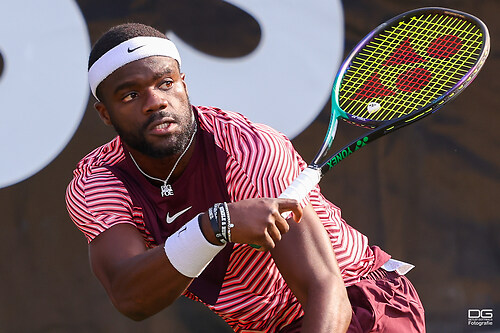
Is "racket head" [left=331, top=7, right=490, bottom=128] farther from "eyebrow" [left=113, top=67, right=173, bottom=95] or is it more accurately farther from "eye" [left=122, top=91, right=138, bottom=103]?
"eye" [left=122, top=91, right=138, bottom=103]

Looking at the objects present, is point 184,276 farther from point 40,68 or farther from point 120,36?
point 40,68

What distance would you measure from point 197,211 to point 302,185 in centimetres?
45

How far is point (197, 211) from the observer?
2330 mm

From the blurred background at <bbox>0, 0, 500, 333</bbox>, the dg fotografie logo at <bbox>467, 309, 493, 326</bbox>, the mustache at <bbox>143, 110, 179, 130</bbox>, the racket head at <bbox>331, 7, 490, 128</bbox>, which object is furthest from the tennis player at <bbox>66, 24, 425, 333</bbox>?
the dg fotografie logo at <bbox>467, 309, 493, 326</bbox>

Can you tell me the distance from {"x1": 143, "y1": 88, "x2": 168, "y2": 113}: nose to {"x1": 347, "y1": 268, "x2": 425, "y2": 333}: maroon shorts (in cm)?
84

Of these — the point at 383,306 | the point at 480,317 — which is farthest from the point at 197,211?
the point at 480,317

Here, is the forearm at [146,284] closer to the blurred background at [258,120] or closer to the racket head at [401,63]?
the racket head at [401,63]

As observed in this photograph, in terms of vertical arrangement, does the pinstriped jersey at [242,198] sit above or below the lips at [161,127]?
below

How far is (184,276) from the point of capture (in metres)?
1.93

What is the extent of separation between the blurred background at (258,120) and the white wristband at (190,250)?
1711 mm

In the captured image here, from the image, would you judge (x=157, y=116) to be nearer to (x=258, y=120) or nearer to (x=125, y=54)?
(x=125, y=54)

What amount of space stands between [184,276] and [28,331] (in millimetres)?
1875

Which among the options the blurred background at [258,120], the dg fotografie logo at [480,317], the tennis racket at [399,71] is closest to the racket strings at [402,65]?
the tennis racket at [399,71]

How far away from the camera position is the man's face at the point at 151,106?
7.30 ft
